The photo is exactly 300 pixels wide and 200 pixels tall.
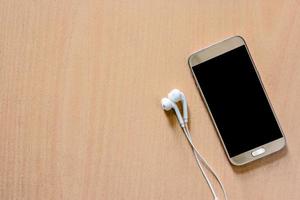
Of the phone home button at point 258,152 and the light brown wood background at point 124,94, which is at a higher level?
the light brown wood background at point 124,94

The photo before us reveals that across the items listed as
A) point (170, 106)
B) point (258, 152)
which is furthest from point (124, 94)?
point (258, 152)

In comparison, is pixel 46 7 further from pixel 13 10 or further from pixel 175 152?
pixel 175 152

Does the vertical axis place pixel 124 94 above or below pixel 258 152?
above

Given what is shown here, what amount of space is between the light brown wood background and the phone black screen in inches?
0.6

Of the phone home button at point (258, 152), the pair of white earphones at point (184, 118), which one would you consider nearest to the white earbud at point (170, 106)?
the pair of white earphones at point (184, 118)

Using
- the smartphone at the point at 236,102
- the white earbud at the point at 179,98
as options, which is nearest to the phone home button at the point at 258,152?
the smartphone at the point at 236,102

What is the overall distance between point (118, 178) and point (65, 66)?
18 centimetres

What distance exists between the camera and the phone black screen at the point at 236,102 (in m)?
0.60

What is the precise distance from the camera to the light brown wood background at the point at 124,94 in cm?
60

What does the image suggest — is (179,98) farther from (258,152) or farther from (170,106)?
(258,152)

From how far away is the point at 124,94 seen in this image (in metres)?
0.61

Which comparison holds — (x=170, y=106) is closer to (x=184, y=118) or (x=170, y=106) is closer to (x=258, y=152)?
(x=184, y=118)

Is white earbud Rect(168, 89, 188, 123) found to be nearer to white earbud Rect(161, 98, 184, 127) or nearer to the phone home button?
white earbud Rect(161, 98, 184, 127)

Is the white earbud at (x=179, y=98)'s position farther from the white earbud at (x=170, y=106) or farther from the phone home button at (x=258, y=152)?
the phone home button at (x=258, y=152)
